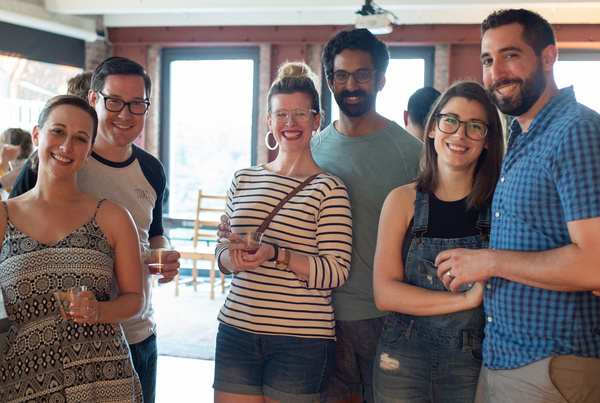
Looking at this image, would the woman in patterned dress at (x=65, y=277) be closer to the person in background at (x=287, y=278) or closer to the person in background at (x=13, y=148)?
the person in background at (x=287, y=278)

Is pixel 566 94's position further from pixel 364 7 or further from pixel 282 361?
pixel 364 7

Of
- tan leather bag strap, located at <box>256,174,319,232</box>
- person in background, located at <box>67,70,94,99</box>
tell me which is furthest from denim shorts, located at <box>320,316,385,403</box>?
person in background, located at <box>67,70,94,99</box>

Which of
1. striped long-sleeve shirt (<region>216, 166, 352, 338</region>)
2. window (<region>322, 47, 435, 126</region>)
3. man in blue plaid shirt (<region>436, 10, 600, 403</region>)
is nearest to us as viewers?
man in blue plaid shirt (<region>436, 10, 600, 403</region>)

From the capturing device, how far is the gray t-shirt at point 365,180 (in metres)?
2.14

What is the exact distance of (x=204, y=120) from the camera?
8.41 meters

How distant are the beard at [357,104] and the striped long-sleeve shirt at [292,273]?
1.16 ft

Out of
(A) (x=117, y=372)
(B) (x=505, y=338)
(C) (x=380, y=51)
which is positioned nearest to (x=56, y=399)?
(A) (x=117, y=372)

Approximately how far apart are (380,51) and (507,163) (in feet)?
2.66

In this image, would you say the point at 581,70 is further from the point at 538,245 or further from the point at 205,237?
the point at 538,245

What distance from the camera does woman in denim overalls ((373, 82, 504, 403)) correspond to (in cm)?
175

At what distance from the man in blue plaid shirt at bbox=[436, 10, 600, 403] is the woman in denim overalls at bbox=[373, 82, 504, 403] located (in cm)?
9

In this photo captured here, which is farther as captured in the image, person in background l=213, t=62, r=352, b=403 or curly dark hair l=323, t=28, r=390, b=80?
curly dark hair l=323, t=28, r=390, b=80

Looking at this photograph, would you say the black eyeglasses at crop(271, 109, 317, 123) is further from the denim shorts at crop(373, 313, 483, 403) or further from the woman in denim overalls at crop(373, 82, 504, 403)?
the denim shorts at crop(373, 313, 483, 403)

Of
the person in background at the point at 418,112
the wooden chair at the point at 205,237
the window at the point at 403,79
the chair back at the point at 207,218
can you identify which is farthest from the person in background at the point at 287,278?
the window at the point at 403,79
